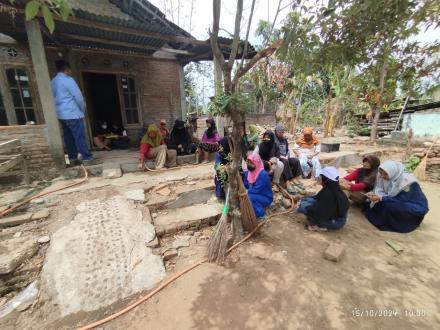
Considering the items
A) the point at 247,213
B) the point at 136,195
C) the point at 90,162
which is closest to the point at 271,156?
the point at 247,213

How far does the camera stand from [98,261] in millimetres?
2604

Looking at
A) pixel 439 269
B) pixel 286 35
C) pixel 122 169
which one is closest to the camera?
pixel 286 35

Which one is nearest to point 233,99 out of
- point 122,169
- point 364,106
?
point 122,169

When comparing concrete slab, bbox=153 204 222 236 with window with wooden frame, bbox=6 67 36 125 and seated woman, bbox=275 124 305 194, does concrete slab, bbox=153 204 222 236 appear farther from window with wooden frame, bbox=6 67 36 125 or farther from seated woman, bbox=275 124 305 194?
window with wooden frame, bbox=6 67 36 125

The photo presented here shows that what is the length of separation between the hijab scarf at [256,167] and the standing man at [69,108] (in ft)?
10.5

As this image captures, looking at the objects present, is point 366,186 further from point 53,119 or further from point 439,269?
point 53,119

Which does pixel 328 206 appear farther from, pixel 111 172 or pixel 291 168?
pixel 111 172

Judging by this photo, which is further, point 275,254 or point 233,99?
point 275,254

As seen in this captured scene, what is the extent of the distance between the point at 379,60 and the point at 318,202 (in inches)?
77.6

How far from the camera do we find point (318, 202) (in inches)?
138

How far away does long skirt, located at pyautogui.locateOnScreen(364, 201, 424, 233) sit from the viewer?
354 cm

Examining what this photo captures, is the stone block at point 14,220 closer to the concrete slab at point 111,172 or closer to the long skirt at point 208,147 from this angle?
the concrete slab at point 111,172

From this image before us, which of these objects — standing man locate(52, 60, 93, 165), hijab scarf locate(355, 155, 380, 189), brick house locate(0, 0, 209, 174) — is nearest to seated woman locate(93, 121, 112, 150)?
brick house locate(0, 0, 209, 174)

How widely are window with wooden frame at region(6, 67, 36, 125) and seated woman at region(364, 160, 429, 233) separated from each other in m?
7.43
